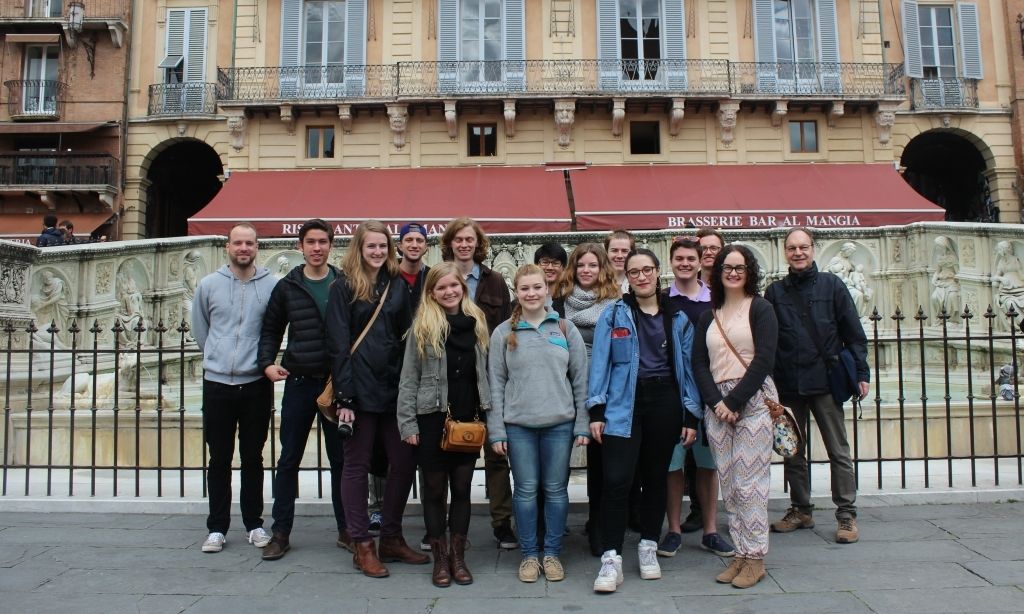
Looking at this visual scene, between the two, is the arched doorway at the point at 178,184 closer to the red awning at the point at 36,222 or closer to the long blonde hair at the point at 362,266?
the red awning at the point at 36,222

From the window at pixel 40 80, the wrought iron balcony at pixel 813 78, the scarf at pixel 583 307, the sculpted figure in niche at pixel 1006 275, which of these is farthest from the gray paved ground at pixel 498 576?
the window at pixel 40 80

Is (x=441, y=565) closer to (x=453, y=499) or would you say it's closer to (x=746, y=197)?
(x=453, y=499)

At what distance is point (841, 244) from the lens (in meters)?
12.3

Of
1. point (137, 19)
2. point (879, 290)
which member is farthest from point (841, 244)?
point (137, 19)

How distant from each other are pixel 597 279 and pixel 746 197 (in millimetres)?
13800

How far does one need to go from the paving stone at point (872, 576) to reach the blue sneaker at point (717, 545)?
0.30m

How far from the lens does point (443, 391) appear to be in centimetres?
407

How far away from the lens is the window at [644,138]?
19.7 metres

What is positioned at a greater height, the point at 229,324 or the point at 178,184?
the point at 178,184

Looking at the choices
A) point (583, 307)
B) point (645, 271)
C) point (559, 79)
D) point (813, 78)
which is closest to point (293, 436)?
point (583, 307)

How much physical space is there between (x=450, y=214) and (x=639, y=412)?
13238 millimetres

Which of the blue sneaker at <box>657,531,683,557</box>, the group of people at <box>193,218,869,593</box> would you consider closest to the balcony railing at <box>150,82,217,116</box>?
the group of people at <box>193,218,869,593</box>

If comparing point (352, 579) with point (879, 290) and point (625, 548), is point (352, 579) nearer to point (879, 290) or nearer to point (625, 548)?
point (625, 548)

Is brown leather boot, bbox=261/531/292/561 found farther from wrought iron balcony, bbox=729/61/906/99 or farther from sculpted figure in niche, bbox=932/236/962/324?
wrought iron balcony, bbox=729/61/906/99
